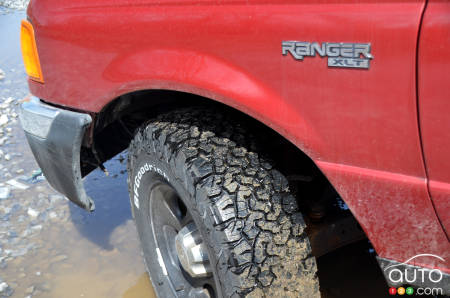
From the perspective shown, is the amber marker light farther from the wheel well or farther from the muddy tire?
the muddy tire

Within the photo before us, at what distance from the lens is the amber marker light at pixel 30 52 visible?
2.24 m

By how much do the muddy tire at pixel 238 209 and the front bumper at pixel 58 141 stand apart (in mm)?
529

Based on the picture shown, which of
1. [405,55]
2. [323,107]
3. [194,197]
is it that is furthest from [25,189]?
[405,55]

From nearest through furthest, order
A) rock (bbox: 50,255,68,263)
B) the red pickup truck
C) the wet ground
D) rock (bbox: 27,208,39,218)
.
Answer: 1. the red pickup truck
2. the wet ground
3. rock (bbox: 50,255,68,263)
4. rock (bbox: 27,208,39,218)

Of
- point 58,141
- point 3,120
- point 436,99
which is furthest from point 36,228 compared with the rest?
point 436,99

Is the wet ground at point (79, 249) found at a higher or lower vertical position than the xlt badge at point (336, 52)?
lower

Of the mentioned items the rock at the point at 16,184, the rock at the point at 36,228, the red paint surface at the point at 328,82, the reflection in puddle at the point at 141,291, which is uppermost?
the red paint surface at the point at 328,82

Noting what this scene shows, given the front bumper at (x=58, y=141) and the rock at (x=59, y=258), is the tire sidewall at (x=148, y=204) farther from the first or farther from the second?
the rock at (x=59, y=258)

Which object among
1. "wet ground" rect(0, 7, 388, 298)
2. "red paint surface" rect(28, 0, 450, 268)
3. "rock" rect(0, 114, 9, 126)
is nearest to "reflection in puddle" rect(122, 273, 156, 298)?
"wet ground" rect(0, 7, 388, 298)

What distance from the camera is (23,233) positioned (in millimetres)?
3277

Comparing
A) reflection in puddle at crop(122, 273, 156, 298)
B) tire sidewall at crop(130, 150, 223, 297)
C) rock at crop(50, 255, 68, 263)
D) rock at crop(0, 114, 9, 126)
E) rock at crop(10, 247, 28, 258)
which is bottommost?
reflection in puddle at crop(122, 273, 156, 298)

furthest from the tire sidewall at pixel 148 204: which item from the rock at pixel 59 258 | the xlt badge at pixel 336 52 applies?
the rock at pixel 59 258

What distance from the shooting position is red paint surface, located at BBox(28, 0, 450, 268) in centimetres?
119

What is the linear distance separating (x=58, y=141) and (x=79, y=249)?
3.67 ft
